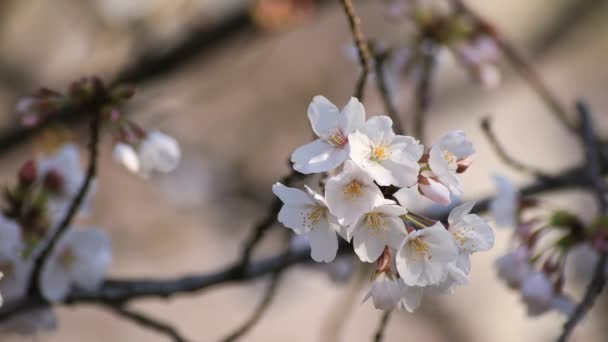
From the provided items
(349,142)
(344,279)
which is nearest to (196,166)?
(344,279)

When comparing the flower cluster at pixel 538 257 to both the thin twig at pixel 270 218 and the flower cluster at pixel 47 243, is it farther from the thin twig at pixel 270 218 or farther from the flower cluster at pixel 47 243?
the flower cluster at pixel 47 243

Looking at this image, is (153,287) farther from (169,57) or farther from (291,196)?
(169,57)

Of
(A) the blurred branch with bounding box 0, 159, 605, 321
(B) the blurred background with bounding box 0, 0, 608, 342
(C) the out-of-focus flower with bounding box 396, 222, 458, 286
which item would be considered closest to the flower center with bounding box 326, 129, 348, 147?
(C) the out-of-focus flower with bounding box 396, 222, 458, 286

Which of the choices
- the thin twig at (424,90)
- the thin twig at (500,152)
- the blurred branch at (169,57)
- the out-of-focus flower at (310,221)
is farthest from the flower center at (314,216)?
the blurred branch at (169,57)

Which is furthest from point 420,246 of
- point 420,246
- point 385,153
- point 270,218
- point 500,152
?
point 500,152

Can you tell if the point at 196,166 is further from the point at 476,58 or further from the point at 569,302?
the point at 569,302

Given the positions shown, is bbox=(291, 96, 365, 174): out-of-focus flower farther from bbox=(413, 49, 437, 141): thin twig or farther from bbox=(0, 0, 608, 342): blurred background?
bbox=(0, 0, 608, 342): blurred background

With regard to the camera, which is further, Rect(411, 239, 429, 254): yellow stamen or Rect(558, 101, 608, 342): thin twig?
Rect(558, 101, 608, 342): thin twig
